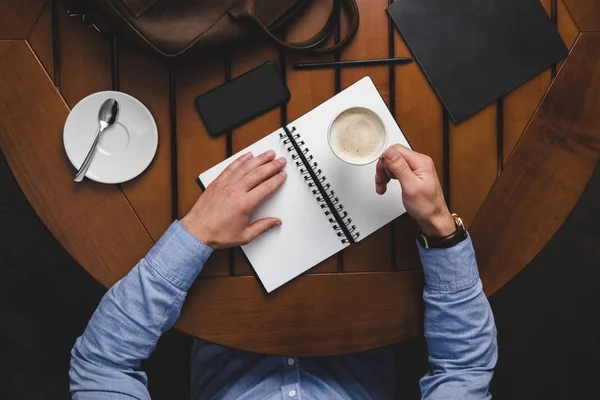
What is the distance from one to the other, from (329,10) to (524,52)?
1.00ft

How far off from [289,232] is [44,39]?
0.47 m

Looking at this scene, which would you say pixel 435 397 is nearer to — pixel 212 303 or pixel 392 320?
pixel 392 320

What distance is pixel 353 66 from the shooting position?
866mm

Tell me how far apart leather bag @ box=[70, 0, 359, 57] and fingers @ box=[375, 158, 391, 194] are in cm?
21

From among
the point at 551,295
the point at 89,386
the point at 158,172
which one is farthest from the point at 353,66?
the point at 551,295

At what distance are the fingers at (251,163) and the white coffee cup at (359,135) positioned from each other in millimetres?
106

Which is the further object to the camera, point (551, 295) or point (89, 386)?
point (551, 295)

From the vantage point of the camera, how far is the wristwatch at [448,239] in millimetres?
816

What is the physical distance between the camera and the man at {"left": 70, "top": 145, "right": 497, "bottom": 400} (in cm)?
81

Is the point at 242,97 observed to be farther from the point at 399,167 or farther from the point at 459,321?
the point at 459,321

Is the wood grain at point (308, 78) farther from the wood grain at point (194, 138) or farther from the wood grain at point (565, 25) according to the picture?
the wood grain at point (565, 25)

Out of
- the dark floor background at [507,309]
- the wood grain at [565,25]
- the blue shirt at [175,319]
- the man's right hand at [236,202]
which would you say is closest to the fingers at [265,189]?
the man's right hand at [236,202]

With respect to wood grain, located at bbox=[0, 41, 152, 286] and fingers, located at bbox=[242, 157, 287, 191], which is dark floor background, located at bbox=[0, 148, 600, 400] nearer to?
wood grain, located at bbox=[0, 41, 152, 286]

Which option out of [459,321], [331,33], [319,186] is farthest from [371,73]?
[459,321]
